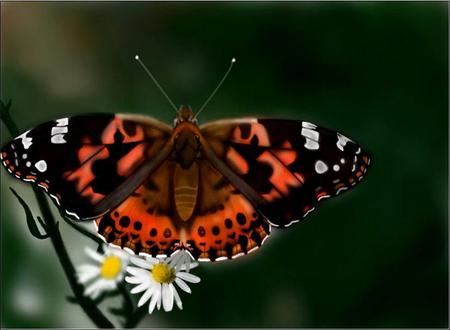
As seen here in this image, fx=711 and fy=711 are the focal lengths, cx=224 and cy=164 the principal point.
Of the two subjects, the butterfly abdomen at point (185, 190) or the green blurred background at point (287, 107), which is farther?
the green blurred background at point (287, 107)

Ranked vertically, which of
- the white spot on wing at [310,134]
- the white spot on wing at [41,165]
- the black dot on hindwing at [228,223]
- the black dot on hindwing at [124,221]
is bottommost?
the black dot on hindwing at [228,223]

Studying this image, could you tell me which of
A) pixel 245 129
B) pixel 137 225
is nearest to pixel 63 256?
A: pixel 137 225

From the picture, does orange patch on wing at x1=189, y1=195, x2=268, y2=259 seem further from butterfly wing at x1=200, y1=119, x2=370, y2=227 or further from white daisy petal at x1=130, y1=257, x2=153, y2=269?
white daisy petal at x1=130, y1=257, x2=153, y2=269

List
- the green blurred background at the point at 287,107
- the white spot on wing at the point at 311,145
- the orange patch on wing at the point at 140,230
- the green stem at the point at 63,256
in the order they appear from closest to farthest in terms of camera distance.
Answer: the green stem at the point at 63,256 < the orange patch on wing at the point at 140,230 < the white spot on wing at the point at 311,145 < the green blurred background at the point at 287,107

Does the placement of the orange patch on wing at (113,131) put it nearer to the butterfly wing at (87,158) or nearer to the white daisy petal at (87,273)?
the butterfly wing at (87,158)

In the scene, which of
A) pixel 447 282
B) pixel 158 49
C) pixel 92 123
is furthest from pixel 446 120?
pixel 92 123

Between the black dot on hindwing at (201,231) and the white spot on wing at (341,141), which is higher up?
the white spot on wing at (341,141)

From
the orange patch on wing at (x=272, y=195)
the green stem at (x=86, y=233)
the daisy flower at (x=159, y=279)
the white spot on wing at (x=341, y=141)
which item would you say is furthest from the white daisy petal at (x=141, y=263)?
the white spot on wing at (x=341, y=141)

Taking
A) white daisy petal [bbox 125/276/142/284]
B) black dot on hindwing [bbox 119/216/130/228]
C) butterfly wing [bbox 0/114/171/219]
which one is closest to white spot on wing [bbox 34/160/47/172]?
butterfly wing [bbox 0/114/171/219]
